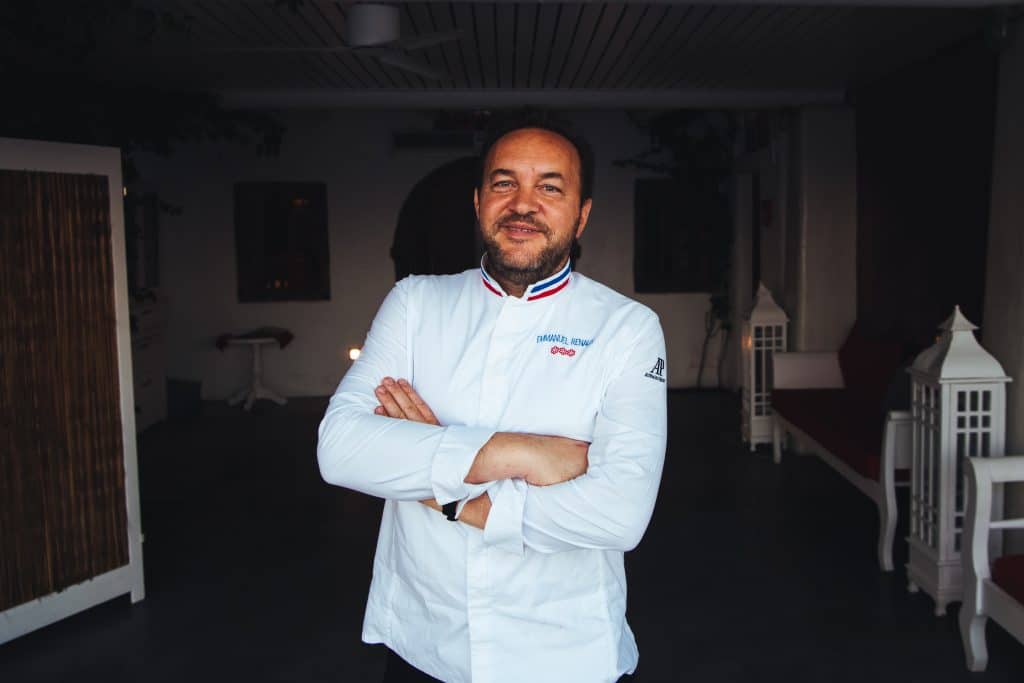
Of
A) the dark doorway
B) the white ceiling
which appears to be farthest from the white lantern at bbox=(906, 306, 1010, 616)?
the dark doorway

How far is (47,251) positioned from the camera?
11.3 feet

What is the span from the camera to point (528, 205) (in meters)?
1.69

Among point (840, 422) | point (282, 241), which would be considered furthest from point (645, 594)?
point (282, 241)

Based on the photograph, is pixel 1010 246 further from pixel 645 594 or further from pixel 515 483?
pixel 515 483

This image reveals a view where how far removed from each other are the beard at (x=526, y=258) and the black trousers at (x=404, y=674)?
0.78 meters

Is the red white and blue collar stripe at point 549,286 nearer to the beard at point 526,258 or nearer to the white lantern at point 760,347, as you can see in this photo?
the beard at point 526,258

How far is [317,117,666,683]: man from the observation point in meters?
1.58

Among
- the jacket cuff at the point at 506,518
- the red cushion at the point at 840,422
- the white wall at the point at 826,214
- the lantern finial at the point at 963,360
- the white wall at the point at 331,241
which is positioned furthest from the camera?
the white wall at the point at 331,241

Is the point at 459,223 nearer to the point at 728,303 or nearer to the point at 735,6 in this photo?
the point at 728,303

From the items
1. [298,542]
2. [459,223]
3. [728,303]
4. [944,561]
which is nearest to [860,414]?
[944,561]

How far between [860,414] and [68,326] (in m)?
4.33

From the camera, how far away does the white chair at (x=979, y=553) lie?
124 inches

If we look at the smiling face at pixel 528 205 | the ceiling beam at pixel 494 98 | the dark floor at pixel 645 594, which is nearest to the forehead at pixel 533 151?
the smiling face at pixel 528 205

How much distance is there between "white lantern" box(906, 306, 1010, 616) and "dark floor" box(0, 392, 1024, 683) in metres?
0.21
